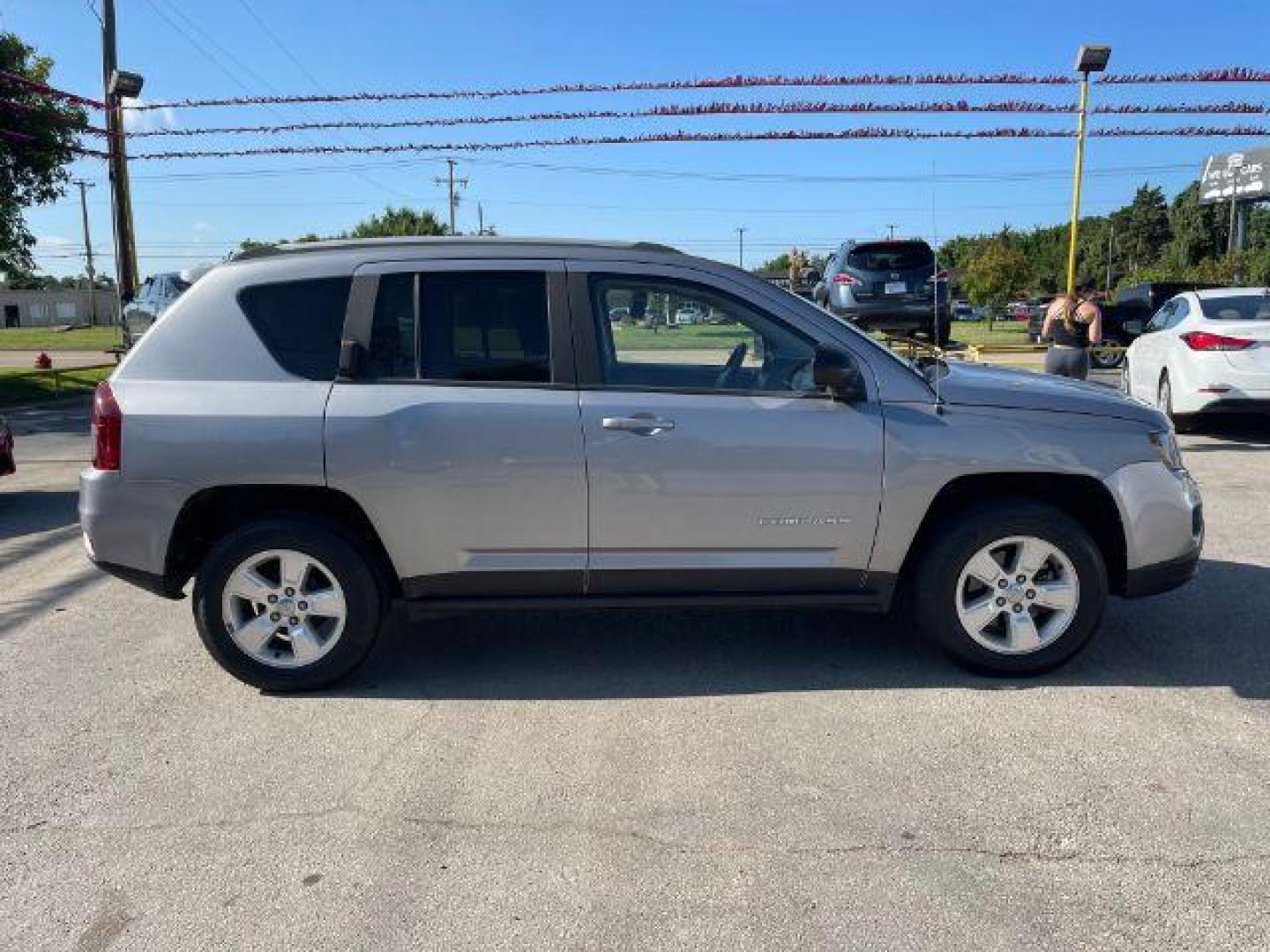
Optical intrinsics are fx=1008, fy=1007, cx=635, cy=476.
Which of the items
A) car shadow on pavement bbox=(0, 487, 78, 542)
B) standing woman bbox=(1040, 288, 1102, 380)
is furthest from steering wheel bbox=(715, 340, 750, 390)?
standing woman bbox=(1040, 288, 1102, 380)

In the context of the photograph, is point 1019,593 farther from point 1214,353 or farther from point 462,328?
point 1214,353

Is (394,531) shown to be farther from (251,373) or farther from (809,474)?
(809,474)

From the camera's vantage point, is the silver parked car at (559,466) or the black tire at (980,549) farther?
the black tire at (980,549)

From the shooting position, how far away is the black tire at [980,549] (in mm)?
4211

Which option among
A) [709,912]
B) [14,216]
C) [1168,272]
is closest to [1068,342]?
[709,912]

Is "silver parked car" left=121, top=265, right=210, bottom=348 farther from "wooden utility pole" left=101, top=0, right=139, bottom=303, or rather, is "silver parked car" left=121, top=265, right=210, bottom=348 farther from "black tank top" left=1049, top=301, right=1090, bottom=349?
"black tank top" left=1049, top=301, right=1090, bottom=349

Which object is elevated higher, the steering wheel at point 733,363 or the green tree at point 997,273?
the green tree at point 997,273

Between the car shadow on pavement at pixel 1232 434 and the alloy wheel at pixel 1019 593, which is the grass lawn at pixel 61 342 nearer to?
the car shadow on pavement at pixel 1232 434

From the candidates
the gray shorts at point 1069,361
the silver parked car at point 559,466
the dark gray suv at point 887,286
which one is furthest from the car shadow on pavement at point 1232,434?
the silver parked car at point 559,466

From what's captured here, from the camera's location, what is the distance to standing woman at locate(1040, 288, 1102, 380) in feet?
34.0

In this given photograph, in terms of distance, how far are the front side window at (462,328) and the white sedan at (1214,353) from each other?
8.01 m

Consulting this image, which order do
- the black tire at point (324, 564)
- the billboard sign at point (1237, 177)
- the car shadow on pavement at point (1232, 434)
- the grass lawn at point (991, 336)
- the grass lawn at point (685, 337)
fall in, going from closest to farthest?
the black tire at point (324, 564), the grass lawn at point (685, 337), the car shadow on pavement at point (1232, 434), the grass lawn at point (991, 336), the billboard sign at point (1237, 177)

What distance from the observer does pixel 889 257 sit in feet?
48.6

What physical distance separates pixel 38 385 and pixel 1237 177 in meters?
73.0
